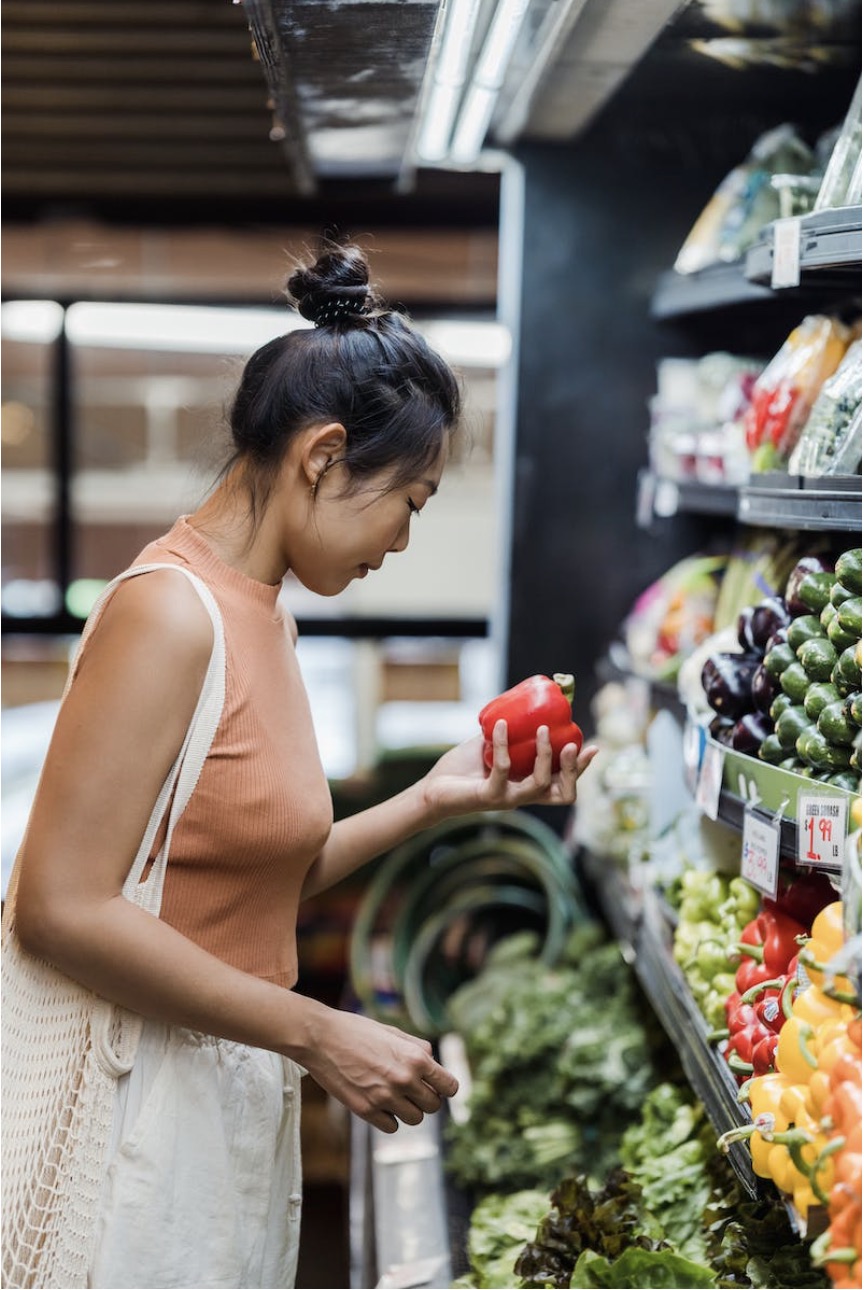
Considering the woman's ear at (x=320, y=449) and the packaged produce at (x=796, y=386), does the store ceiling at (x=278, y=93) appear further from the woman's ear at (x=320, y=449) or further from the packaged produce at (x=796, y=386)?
the woman's ear at (x=320, y=449)

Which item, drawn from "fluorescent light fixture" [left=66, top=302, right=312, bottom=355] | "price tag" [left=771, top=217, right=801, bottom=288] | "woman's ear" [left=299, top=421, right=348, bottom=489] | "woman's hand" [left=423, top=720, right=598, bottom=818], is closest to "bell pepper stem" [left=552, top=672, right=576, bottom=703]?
"woman's hand" [left=423, top=720, right=598, bottom=818]

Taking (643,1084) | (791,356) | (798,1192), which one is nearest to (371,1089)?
(798,1192)

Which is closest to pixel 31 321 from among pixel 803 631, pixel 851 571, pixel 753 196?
pixel 753 196

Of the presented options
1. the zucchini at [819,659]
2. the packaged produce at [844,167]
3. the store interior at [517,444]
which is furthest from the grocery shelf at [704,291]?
the zucchini at [819,659]

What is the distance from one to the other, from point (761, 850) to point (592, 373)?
2.39 m

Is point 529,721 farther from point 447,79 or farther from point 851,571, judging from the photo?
point 447,79

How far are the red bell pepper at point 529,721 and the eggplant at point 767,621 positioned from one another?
39 cm

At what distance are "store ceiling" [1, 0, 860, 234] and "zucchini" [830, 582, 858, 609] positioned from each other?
107 cm

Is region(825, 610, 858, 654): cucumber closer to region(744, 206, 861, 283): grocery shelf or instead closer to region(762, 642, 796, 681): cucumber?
region(762, 642, 796, 681): cucumber

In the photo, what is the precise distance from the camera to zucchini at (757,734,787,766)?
199 centimetres

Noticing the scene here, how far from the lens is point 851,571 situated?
1.91 metres

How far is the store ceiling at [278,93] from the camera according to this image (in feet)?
7.96

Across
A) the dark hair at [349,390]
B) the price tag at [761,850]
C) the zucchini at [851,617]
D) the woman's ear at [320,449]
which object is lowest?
the price tag at [761,850]

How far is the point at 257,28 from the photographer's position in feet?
7.22
